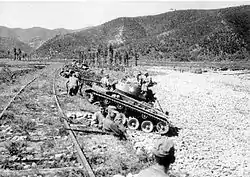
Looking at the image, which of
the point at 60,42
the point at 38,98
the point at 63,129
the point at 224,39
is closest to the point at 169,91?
the point at 38,98

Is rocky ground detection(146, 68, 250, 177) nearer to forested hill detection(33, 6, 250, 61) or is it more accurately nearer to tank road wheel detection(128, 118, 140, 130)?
tank road wheel detection(128, 118, 140, 130)

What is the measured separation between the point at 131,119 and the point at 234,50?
2748 inches

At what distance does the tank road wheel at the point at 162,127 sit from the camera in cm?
1056

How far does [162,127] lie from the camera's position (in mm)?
10781

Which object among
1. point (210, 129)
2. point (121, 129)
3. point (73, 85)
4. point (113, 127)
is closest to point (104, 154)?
point (113, 127)

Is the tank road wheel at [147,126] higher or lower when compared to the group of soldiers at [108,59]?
lower

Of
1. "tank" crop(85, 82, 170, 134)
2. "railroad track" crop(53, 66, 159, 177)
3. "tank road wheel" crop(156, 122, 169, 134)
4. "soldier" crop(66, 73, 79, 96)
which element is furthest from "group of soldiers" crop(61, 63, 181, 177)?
"tank road wheel" crop(156, 122, 169, 134)

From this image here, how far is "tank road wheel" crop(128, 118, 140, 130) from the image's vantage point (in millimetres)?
10869

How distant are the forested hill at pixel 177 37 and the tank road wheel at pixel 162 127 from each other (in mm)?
54334

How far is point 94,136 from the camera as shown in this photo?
851 cm

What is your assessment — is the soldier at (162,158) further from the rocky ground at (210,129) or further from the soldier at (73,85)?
the soldier at (73,85)

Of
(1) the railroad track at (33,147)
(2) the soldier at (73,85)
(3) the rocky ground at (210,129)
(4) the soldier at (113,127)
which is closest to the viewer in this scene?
(1) the railroad track at (33,147)

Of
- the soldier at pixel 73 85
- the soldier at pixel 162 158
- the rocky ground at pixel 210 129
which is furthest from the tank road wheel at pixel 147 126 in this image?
the soldier at pixel 162 158

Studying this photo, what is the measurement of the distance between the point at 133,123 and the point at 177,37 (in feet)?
287
